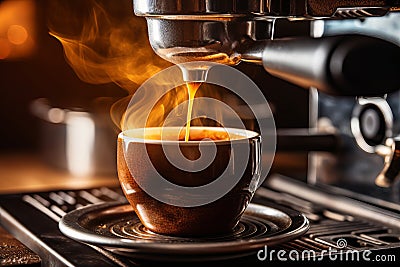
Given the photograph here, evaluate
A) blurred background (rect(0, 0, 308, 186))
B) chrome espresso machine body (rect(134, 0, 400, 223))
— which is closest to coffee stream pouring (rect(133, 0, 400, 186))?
chrome espresso machine body (rect(134, 0, 400, 223))

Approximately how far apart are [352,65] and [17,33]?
59.7 inches

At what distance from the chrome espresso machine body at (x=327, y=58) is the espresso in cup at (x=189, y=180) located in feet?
0.25

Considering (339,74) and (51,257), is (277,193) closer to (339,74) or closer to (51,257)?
(51,257)

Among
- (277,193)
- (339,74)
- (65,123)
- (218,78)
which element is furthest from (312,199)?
(65,123)

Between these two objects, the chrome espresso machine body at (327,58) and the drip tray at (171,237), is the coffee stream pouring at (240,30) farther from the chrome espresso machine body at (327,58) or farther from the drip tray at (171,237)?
the drip tray at (171,237)

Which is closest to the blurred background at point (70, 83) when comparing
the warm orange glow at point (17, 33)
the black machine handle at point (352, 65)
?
the warm orange glow at point (17, 33)

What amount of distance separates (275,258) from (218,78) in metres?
0.56

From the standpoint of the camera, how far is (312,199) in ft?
3.01

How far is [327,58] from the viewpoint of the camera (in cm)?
47

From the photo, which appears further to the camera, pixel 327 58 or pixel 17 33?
pixel 17 33

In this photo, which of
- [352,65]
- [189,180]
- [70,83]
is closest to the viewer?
[352,65]

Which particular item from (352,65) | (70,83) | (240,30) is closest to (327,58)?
(352,65)

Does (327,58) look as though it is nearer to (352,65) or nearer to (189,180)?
(352,65)

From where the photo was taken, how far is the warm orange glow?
1.85 meters
